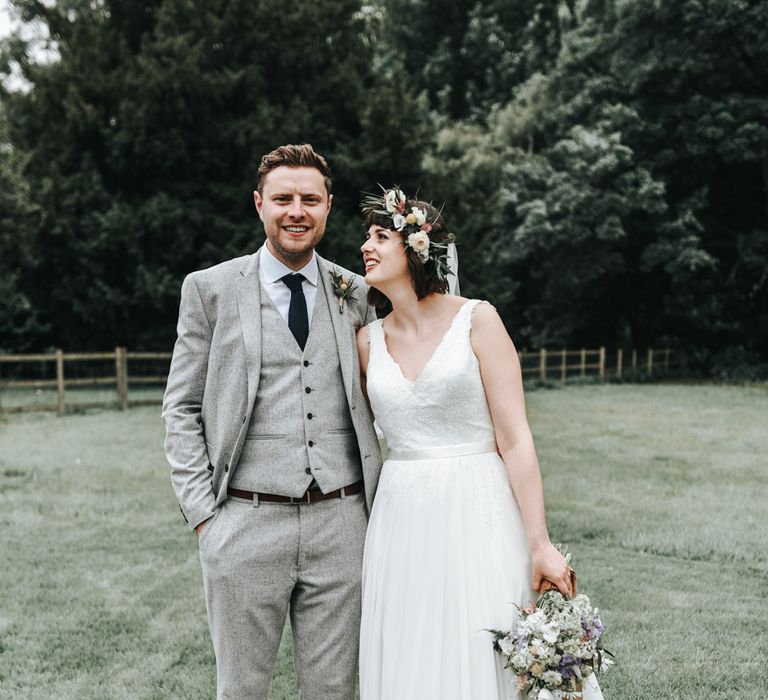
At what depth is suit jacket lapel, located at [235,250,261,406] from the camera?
2.73 meters

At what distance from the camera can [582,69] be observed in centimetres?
2592

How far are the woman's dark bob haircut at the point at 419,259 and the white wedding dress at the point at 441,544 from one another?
0.15 m

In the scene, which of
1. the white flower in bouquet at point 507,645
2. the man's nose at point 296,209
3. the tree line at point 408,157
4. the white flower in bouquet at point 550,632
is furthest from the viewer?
the tree line at point 408,157

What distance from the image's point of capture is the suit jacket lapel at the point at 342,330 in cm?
283

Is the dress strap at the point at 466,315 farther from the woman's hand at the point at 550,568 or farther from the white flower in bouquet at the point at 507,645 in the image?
the white flower in bouquet at the point at 507,645

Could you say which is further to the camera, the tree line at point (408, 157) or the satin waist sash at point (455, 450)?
the tree line at point (408, 157)

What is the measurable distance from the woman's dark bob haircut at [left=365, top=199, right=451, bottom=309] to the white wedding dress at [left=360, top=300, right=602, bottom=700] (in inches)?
6.0

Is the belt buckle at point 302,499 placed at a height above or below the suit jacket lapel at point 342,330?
below

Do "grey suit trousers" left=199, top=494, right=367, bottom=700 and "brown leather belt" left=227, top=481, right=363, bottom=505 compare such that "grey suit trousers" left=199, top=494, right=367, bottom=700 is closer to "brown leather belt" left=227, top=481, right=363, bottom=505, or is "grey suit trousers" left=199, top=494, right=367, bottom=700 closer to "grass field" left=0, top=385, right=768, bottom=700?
"brown leather belt" left=227, top=481, right=363, bottom=505

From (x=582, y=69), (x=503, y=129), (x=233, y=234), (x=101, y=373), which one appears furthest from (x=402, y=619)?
(x=582, y=69)

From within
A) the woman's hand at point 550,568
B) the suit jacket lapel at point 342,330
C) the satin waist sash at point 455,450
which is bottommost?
the woman's hand at point 550,568

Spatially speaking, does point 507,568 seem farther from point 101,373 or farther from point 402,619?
point 101,373

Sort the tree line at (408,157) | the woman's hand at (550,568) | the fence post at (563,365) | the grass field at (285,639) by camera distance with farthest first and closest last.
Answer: the fence post at (563,365)
the tree line at (408,157)
the grass field at (285,639)
the woman's hand at (550,568)

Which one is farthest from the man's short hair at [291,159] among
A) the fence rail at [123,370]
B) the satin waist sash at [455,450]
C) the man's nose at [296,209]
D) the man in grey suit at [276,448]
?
the fence rail at [123,370]
